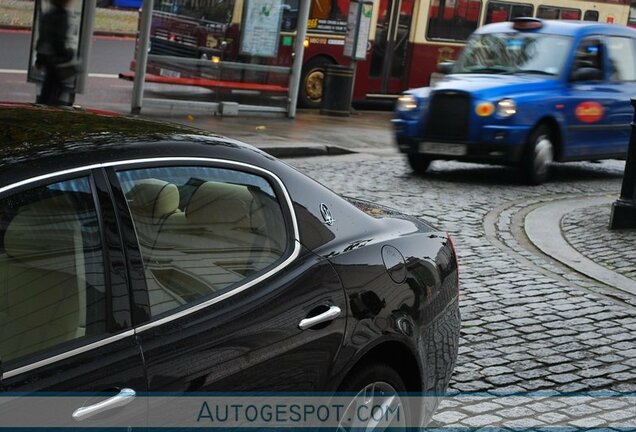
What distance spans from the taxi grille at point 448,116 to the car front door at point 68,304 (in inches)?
445

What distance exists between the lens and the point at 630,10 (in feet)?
97.2

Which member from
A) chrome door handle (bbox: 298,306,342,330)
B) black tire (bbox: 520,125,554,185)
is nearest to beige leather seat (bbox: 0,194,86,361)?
chrome door handle (bbox: 298,306,342,330)

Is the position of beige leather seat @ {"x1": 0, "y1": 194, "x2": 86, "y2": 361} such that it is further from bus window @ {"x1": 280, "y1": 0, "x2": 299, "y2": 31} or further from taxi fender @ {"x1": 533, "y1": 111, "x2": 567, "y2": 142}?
bus window @ {"x1": 280, "y1": 0, "x2": 299, "y2": 31}

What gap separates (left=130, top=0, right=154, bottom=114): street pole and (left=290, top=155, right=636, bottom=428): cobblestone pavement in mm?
4807

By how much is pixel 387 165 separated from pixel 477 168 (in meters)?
1.28

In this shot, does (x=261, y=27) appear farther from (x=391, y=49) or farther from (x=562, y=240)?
(x=562, y=240)

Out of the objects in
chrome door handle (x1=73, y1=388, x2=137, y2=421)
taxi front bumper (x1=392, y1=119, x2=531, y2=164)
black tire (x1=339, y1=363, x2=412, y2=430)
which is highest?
taxi front bumper (x1=392, y1=119, x2=531, y2=164)

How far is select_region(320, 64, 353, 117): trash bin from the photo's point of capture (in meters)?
22.5

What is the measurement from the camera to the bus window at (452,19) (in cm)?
2656

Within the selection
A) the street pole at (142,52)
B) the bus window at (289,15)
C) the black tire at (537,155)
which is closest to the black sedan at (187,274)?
the black tire at (537,155)

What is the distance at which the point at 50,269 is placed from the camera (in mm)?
3438

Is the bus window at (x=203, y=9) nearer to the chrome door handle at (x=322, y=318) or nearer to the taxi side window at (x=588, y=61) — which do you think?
the taxi side window at (x=588, y=61)

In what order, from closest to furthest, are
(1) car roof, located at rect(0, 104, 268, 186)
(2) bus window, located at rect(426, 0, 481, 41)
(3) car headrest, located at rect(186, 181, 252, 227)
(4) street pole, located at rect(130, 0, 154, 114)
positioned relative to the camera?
1. (1) car roof, located at rect(0, 104, 268, 186)
2. (3) car headrest, located at rect(186, 181, 252, 227)
3. (4) street pole, located at rect(130, 0, 154, 114)
4. (2) bus window, located at rect(426, 0, 481, 41)

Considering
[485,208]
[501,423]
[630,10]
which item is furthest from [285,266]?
[630,10]
